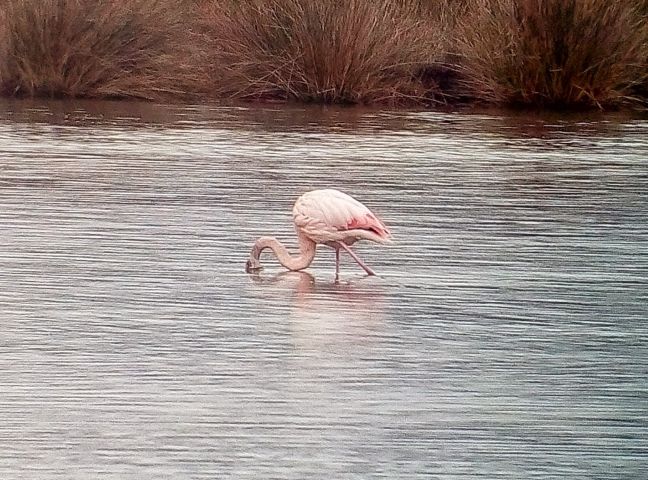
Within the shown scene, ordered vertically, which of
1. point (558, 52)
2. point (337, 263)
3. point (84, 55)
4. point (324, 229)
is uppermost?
point (558, 52)

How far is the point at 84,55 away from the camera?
1902 centimetres

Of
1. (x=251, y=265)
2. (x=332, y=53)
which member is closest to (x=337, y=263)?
(x=251, y=265)

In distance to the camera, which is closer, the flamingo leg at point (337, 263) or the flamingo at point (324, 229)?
the flamingo at point (324, 229)

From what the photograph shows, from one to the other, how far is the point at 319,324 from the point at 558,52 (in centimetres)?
1258

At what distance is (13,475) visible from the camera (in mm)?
4141

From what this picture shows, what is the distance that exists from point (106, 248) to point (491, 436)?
3.70 meters

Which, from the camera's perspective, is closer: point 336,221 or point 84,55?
point 336,221

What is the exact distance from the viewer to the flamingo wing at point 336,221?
7.46 meters

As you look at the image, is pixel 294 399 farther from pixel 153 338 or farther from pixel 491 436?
pixel 153 338

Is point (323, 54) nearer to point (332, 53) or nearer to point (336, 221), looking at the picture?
point (332, 53)

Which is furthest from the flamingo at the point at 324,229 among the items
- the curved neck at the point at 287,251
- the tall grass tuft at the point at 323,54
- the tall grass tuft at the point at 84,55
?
the tall grass tuft at the point at 84,55

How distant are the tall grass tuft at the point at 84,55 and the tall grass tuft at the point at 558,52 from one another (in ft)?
11.3

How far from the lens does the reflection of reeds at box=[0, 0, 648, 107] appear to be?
18484 mm

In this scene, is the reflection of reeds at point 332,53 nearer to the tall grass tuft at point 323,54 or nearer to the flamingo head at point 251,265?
the tall grass tuft at point 323,54
